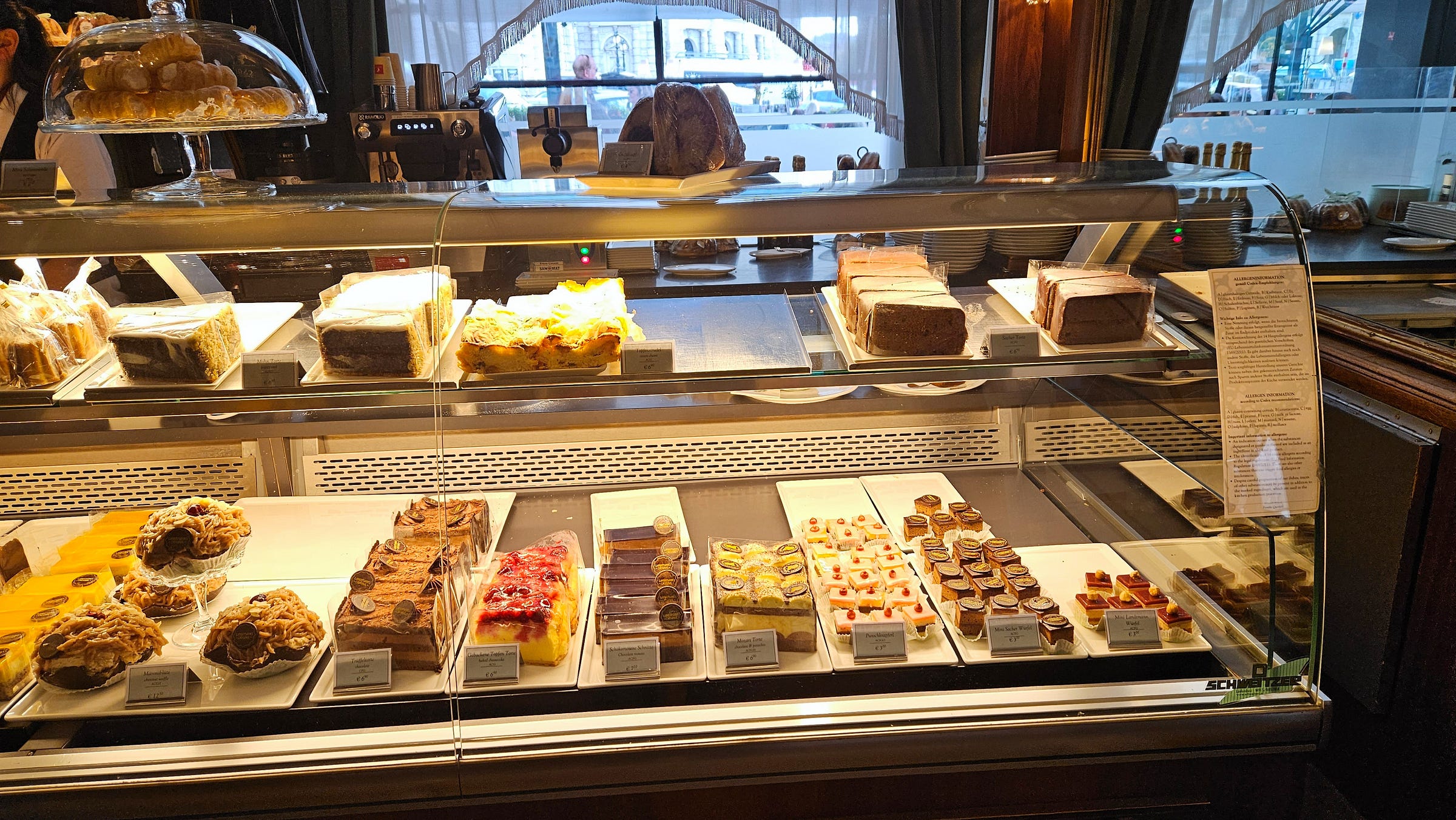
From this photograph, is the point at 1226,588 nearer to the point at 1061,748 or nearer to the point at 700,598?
the point at 1061,748

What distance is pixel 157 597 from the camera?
7.91 feet

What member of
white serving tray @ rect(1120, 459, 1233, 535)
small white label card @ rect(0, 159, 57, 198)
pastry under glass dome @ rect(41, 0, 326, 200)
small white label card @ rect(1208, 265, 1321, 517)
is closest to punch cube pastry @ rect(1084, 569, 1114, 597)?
white serving tray @ rect(1120, 459, 1233, 535)

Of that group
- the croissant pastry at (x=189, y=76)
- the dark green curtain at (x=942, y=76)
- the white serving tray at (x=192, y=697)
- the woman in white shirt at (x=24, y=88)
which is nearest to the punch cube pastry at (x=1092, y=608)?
the white serving tray at (x=192, y=697)

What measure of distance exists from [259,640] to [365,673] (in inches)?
10.7

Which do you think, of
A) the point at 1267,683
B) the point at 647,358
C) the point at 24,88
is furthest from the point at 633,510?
the point at 24,88

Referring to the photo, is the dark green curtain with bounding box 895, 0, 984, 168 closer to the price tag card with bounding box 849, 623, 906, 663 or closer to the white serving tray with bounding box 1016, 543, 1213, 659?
the white serving tray with bounding box 1016, 543, 1213, 659

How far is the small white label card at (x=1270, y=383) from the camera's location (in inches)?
78.1

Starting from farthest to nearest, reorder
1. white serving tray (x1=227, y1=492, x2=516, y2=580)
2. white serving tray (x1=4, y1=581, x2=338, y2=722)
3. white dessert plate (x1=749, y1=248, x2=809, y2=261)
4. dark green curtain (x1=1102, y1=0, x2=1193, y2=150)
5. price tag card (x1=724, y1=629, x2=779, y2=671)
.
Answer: dark green curtain (x1=1102, y1=0, x2=1193, y2=150)
white dessert plate (x1=749, y1=248, x2=809, y2=261)
white serving tray (x1=227, y1=492, x2=516, y2=580)
price tag card (x1=724, y1=629, x2=779, y2=671)
white serving tray (x1=4, y1=581, x2=338, y2=722)

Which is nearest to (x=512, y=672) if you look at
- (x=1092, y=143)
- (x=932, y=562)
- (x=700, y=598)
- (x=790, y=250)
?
(x=700, y=598)

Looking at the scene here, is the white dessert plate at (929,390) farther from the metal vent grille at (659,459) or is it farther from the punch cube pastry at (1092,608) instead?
the punch cube pastry at (1092,608)

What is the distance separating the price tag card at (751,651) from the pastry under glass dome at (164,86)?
1.59m

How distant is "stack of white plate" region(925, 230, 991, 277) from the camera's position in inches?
101

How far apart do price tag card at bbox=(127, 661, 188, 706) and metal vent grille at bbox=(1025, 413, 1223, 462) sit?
2428 mm

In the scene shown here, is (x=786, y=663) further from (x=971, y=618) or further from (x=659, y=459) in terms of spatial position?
(x=659, y=459)
